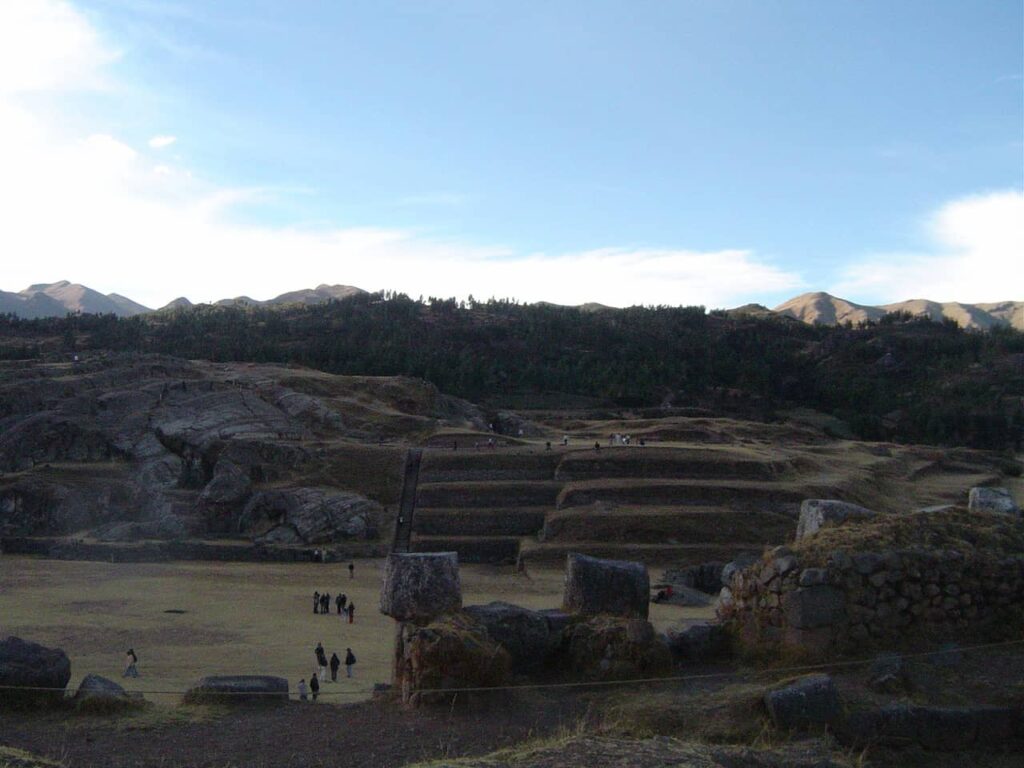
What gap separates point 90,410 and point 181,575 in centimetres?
2291

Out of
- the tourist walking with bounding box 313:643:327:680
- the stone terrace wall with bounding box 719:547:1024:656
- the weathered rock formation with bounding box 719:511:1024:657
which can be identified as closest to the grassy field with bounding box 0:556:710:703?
the tourist walking with bounding box 313:643:327:680

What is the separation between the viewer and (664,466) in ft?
152

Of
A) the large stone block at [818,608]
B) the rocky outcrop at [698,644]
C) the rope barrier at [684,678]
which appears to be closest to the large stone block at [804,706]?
the rope barrier at [684,678]

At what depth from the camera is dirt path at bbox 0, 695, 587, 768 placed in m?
8.73

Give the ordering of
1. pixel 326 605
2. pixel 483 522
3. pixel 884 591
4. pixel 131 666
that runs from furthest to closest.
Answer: pixel 483 522 → pixel 326 605 → pixel 131 666 → pixel 884 591

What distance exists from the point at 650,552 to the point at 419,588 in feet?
88.3

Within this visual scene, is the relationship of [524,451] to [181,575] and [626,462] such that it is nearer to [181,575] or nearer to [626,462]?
[626,462]

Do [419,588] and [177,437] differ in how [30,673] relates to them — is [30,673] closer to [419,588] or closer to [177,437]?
[419,588]

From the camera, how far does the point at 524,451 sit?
48.8 meters

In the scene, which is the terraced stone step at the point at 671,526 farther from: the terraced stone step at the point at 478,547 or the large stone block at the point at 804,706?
the large stone block at the point at 804,706

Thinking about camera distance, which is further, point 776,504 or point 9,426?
point 9,426

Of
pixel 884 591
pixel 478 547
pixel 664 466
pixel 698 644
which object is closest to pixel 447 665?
pixel 698 644

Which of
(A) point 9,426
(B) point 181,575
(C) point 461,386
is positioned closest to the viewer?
(B) point 181,575

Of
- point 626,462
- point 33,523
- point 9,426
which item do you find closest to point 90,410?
point 9,426
